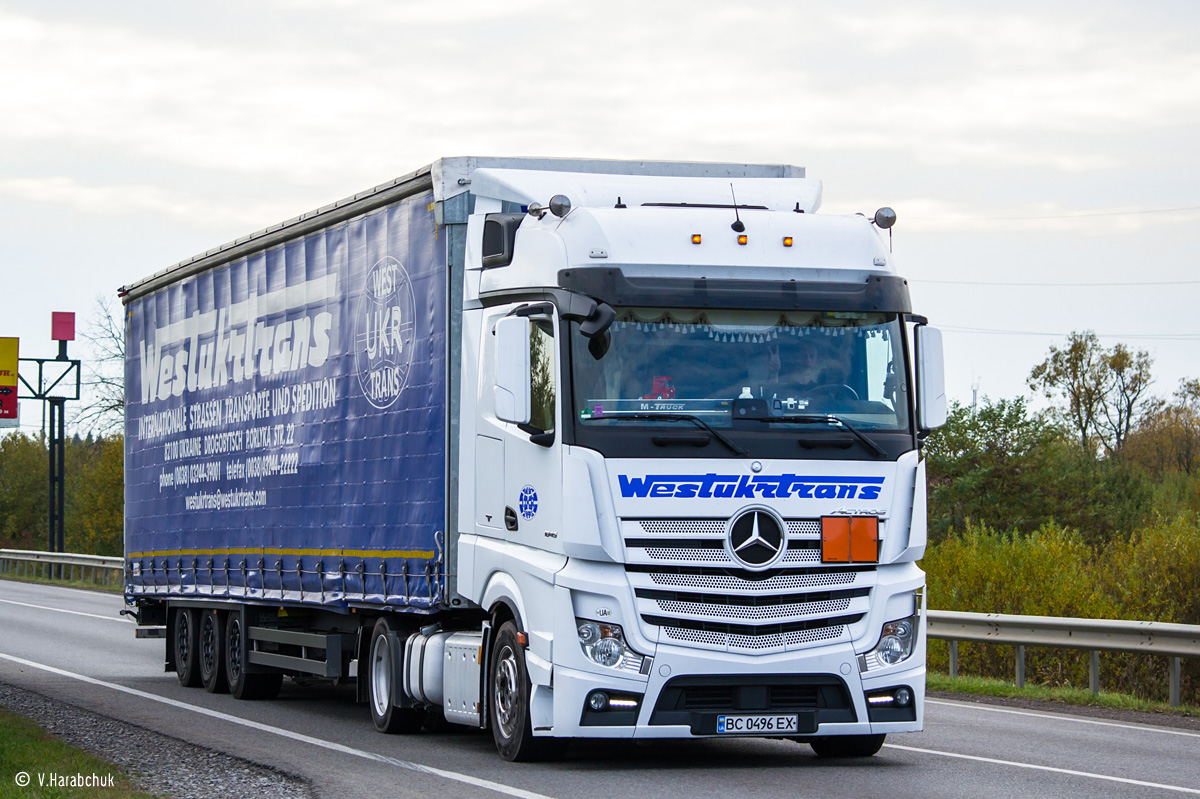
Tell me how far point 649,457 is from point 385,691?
4.15 metres

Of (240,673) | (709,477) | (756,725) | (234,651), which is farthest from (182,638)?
(709,477)

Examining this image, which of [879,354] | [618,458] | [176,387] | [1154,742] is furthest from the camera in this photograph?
[176,387]

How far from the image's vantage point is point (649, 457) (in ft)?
31.8

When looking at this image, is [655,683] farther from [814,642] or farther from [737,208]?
[737,208]

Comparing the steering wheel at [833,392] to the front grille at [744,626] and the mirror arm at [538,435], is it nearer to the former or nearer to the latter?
the front grille at [744,626]

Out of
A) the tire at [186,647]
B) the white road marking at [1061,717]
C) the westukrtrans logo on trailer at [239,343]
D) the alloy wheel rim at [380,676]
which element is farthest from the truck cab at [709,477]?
the tire at [186,647]

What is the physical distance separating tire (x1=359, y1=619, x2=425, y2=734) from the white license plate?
3.40 m

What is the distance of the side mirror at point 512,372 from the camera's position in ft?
32.6

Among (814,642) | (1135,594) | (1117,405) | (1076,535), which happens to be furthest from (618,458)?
(1117,405)

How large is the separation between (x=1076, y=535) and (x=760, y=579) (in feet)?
53.8

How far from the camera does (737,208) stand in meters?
10.7

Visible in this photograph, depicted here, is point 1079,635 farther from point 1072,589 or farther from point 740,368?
point 740,368

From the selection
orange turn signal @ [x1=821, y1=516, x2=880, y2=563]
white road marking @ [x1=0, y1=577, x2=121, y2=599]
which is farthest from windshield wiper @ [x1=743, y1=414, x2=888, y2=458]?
white road marking @ [x1=0, y1=577, x2=121, y2=599]

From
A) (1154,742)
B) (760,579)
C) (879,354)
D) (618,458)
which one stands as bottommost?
(1154,742)
